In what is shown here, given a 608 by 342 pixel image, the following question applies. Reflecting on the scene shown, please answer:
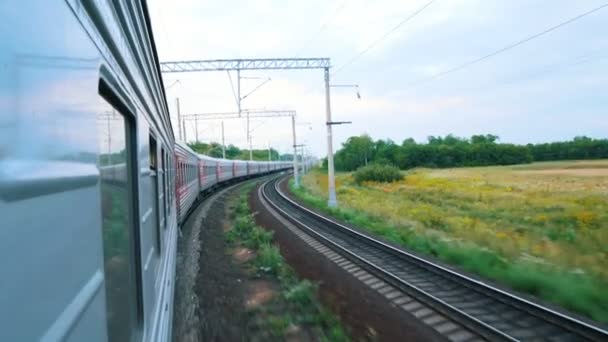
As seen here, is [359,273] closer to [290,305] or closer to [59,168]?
[290,305]

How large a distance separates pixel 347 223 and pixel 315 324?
9.09 metres

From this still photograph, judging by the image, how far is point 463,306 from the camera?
6379 mm

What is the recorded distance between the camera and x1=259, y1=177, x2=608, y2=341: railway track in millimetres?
5332

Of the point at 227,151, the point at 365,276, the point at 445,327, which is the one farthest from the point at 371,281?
the point at 227,151

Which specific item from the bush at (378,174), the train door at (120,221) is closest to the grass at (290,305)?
the train door at (120,221)

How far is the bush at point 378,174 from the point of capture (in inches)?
1788

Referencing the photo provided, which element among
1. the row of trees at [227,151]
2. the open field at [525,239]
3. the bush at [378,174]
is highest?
the row of trees at [227,151]

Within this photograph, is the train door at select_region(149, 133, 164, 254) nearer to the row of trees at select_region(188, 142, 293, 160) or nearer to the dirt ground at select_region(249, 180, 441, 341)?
the dirt ground at select_region(249, 180, 441, 341)

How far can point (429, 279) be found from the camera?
7.86 m

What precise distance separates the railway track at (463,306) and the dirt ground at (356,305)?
0.32 metres

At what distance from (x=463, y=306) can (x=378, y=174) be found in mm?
39729

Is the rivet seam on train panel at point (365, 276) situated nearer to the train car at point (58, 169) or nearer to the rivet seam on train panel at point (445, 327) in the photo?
the rivet seam on train panel at point (445, 327)

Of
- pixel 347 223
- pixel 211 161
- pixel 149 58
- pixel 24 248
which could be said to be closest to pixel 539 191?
pixel 347 223

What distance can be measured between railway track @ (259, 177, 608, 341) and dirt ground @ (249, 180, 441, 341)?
1.06ft
